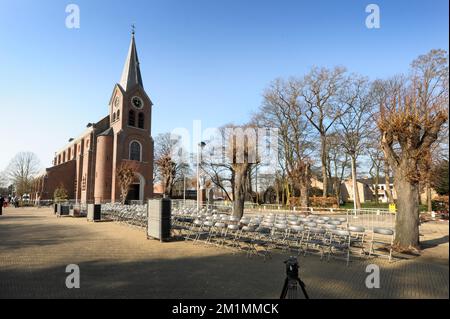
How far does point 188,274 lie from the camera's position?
21.4 ft

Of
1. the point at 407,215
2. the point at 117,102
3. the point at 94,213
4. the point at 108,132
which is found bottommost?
the point at 94,213

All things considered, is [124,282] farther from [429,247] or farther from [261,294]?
[429,247]

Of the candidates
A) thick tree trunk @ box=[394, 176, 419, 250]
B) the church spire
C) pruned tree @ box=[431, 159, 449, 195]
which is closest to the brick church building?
the church spire

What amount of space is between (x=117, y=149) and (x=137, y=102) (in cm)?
823

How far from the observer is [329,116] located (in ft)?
105

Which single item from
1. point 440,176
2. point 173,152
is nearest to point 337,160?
point 440,176

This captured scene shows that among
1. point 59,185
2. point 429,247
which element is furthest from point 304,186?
point 59,185

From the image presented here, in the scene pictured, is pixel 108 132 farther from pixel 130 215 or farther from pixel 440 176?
pixel 440 176

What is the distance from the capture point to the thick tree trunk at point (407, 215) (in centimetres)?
963

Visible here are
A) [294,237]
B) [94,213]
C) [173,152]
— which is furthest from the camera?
[173,152]

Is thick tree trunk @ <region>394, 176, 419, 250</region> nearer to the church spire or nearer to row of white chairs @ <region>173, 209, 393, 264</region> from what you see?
row of white chairs @ <region>173, 209, 393, 264</region>

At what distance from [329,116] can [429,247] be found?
75.5 ft

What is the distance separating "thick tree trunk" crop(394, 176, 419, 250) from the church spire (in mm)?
41534

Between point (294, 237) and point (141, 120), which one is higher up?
point (141, 120)
